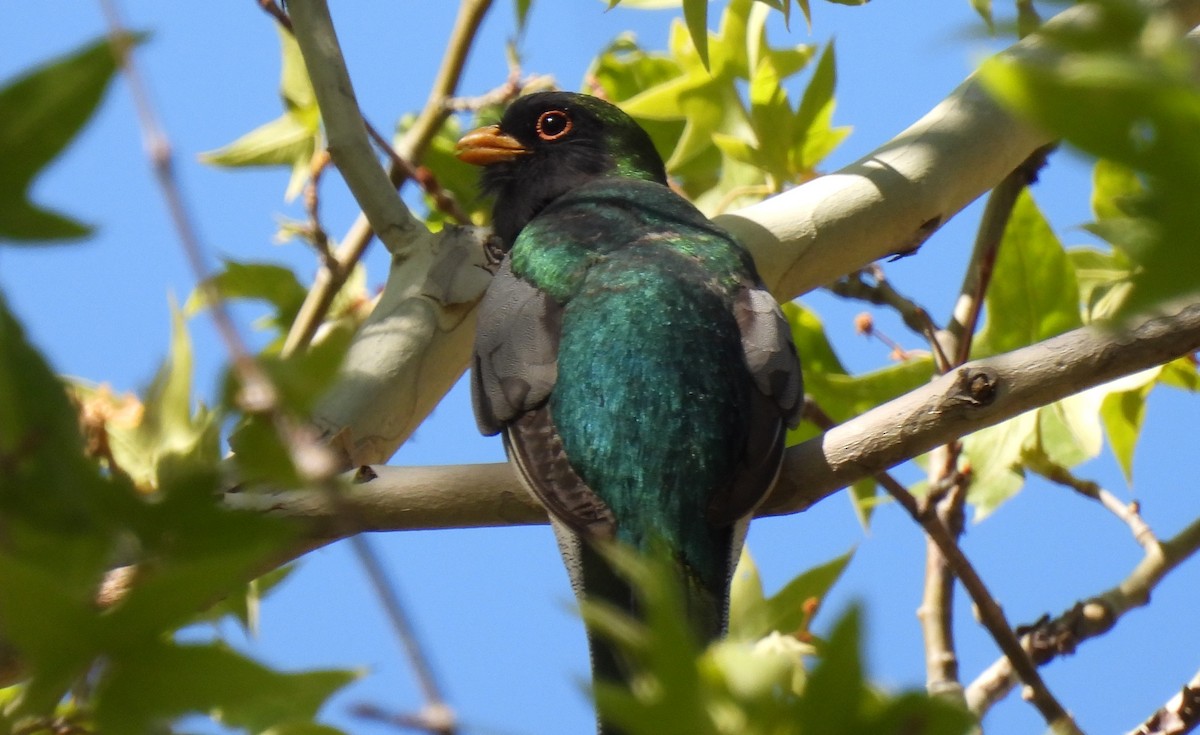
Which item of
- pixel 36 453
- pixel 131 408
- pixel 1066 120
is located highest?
pixel 131 408

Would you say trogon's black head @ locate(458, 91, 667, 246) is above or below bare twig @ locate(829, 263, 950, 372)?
above

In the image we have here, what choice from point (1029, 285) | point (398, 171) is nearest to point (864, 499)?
point (1029, 285)

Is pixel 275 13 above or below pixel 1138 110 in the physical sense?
above

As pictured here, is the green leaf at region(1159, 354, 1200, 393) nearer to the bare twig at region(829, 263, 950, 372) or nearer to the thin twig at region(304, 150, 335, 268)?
the bare twig at region(829, 263, 950, 372)

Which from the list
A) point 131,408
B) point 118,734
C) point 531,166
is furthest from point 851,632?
point 531,166

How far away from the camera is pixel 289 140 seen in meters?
5.31

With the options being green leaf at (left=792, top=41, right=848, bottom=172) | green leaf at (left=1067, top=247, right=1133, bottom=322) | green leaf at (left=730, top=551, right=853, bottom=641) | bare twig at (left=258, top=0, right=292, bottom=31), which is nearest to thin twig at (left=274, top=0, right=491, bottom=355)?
bare twig at (left=258, top=0, right=292, bottom=31)

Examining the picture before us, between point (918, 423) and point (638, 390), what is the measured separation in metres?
0.95

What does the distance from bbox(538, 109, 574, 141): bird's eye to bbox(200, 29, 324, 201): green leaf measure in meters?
0.90

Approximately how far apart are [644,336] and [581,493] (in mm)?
519

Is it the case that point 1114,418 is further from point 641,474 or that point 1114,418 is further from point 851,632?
point 851,632

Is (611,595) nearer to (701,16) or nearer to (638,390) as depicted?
(638,390)

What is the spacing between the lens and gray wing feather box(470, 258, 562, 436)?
3951 mm

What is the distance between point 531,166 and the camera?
219 inches
